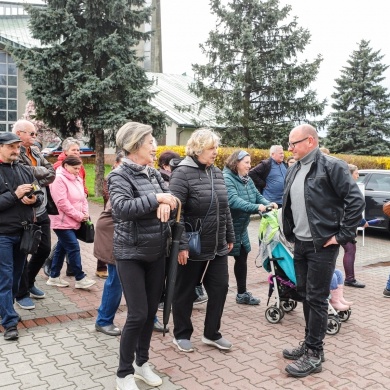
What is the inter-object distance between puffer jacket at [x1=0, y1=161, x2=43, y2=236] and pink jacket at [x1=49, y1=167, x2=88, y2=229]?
1206 millimetres

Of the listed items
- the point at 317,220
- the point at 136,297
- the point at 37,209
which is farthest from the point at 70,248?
the point at 317,220

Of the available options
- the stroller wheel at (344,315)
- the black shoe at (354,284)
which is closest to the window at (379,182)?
the black shoe at (354,284)

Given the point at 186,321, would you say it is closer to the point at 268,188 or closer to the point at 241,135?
the point at 268,188

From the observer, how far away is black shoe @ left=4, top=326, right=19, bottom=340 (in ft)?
15.2

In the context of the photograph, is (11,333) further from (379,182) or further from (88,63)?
(88,63)

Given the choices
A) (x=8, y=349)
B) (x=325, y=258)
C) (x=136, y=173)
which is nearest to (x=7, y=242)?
(x=8, y=349)

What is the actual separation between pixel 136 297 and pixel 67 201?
297 centimetres

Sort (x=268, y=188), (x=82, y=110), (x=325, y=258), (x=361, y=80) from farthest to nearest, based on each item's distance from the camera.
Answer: (x=361, y=80) → (x=82, y=110) → (x=268, y=188) → (x=325, y=258)

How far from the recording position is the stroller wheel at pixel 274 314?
5.38 m

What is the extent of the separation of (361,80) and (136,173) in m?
30.7

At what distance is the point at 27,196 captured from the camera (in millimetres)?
4734

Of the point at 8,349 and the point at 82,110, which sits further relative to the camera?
the point at 82,110

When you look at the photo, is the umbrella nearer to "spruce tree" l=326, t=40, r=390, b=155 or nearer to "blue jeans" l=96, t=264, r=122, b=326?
"blue jeans" l=96, t=264, r=122, b=326

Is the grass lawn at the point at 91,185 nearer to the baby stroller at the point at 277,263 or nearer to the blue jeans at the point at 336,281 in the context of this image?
the baby stroller at the point at 277,263
